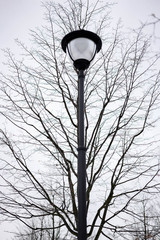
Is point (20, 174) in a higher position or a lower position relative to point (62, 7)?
lower

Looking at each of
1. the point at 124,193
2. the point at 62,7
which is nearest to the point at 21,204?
the point at 124,193

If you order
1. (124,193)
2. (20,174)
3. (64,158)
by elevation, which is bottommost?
→ (124,193)

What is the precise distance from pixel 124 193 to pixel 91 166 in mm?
809

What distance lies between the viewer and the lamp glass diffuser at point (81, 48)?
261cm

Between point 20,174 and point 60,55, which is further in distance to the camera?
point 60,55

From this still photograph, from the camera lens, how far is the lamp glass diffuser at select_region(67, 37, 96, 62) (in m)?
2.61

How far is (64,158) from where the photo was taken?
4.43 metres

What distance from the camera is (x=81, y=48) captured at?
2.61m

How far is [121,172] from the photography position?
439cm

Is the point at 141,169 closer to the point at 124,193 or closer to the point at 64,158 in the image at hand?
the point at 124,193

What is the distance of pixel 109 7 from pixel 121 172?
3918 mm

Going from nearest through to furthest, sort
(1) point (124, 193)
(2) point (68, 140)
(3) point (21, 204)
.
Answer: (3) point (21, 204) → (1) point (124, 193) → (2) point (68, 140)

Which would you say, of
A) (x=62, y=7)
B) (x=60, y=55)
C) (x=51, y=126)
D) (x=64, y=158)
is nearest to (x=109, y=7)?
(x=62, y=7)

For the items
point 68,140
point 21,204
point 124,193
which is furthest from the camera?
point 68,140
